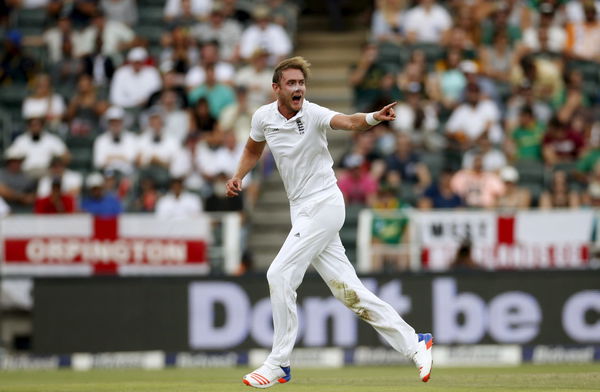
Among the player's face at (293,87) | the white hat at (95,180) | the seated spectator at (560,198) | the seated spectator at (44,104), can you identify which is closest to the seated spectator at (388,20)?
the seated spectator at (560,198)

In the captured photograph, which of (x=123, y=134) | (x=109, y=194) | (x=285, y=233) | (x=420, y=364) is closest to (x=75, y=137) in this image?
(x=123, y=134)

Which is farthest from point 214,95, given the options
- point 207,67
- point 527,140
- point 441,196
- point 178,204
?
point 527,140

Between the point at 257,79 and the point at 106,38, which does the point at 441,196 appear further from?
the point at 106,38

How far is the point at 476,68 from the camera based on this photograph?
1830cm

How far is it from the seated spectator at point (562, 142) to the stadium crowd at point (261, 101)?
0.03 meters

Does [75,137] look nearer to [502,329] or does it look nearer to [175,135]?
[175,135]

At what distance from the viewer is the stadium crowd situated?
16.2 metres

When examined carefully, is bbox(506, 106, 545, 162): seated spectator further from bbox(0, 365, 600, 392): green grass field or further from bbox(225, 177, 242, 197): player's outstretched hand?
bbox(225, 177, 242, 197): player's outstretched hand

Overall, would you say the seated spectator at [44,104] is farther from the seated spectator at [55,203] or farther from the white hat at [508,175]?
the white hat at [508,175]

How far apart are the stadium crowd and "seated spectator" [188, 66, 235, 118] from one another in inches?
1.1

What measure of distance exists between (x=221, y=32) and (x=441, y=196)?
508 cm

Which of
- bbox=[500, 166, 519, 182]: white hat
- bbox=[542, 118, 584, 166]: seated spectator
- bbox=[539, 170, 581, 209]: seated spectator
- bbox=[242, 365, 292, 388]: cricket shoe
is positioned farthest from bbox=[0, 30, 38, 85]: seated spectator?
A: bbox=[242, 365, 292, 388]: cricket shoe

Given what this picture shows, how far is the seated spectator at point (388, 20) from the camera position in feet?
62.3

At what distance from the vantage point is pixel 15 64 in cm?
1886
